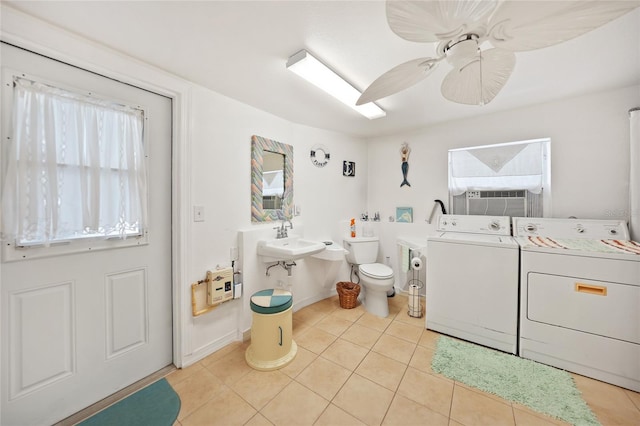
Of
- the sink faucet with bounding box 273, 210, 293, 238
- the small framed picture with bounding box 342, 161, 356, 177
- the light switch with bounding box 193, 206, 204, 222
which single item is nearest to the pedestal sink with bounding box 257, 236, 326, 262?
the sink faucet with bounding box 273, 210, 293, 238

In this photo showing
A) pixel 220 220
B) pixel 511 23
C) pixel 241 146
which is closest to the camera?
pixel 511 23

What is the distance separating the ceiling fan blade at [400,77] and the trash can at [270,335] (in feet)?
5.26

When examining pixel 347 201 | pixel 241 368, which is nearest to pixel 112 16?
pixel 241 368

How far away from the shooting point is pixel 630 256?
5.16 ft

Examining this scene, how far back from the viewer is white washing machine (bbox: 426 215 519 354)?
6.40 ft

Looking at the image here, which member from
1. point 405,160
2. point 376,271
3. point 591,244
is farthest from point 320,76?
point 591,244

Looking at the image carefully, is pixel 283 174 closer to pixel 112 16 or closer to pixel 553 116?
pixel 112 16

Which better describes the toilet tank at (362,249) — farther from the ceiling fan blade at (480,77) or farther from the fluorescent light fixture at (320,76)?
the ceiling fan blade at (480,77)

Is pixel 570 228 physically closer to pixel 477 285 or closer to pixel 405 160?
pixel 477 285

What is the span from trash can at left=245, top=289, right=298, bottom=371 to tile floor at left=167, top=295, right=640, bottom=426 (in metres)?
0.06

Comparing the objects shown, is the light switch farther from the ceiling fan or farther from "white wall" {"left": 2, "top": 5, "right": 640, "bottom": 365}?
the ceiling fan

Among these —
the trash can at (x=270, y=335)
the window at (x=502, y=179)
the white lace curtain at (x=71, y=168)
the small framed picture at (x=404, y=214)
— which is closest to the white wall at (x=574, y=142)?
the window at (x=502, y=179)

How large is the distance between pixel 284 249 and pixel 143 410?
1347mm

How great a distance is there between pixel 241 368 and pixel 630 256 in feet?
9.28
